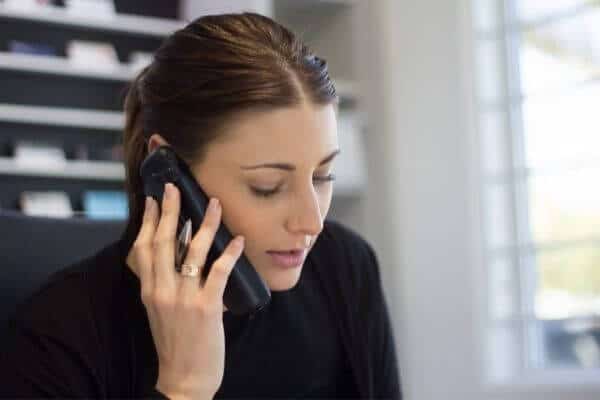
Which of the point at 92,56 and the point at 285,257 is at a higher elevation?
the point at 92,56

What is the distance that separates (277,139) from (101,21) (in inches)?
62.9

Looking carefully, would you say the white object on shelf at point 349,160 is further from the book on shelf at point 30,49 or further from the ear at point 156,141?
the ear at point 156,141

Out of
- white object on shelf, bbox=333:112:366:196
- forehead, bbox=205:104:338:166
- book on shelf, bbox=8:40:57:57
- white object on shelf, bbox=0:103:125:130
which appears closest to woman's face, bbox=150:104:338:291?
forehead, bbox=205:104:338:166

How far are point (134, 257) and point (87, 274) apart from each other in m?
0.06

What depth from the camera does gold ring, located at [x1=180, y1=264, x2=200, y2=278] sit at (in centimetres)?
105

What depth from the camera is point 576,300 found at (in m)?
2.31

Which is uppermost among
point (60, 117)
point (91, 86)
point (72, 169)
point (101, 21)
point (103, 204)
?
point (101, 21)

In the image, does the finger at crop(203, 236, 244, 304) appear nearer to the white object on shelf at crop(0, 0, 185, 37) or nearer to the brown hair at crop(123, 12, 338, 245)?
the brown hair at crop(123, 12, 338, 245)

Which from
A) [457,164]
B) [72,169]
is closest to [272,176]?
[457,164]

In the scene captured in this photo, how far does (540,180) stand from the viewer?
A: 2.36 metres

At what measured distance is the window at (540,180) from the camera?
2.29 metres

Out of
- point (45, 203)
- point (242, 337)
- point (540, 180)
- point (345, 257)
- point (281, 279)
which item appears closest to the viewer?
point (281, 279)

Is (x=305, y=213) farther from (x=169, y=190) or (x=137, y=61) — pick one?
(x=137, y=61)

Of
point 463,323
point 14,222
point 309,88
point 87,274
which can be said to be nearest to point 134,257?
point 87,274
